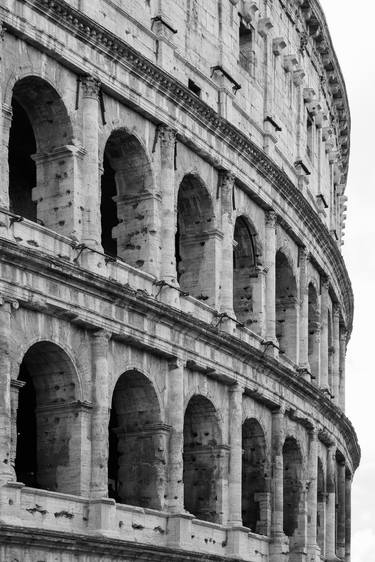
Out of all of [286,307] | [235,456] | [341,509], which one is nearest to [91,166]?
[235,456]

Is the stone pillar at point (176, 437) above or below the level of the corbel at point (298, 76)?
Result: below

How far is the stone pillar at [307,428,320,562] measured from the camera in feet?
134

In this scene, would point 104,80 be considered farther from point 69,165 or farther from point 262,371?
point 262,371

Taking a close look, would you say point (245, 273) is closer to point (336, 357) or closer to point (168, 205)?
point (168, 205)

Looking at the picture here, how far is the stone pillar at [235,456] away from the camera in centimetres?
3506

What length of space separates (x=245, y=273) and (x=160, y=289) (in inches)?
256

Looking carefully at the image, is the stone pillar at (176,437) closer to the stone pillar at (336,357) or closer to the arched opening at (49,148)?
the arched opening at (49,148)

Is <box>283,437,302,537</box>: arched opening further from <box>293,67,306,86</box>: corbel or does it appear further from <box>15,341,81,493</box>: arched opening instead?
<box>15,341,81,493</box>: arched opening

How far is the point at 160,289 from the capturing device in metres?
33.0

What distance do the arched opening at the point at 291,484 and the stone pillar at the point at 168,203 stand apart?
8.51m

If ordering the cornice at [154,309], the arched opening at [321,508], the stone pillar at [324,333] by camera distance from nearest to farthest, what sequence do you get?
the cornice at [154,309], the arched opening at [321,508], the stone pillar at [324,333]

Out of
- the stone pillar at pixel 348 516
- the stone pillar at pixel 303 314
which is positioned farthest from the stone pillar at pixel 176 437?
the stone pillar at pixel 348 516

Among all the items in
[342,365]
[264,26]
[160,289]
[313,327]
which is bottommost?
[160,289]

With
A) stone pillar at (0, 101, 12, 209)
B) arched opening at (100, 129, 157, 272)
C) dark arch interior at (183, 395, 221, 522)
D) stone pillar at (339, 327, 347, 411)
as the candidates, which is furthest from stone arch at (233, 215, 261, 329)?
stone pillar at (0, 101, 12, 209)
